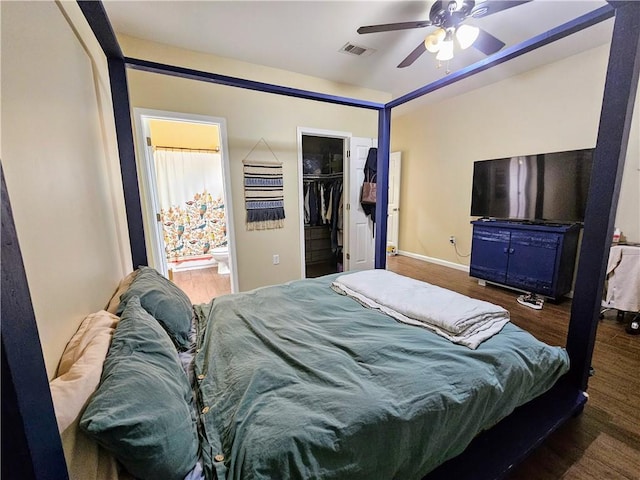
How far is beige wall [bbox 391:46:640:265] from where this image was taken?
2834 millimetres

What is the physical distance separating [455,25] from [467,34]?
0.11 metres

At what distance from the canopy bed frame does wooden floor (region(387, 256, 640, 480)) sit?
0.44ft

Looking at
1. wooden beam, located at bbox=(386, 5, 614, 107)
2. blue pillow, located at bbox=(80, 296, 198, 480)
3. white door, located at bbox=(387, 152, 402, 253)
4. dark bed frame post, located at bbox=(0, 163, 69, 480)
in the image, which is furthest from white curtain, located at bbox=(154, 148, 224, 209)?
dark bed frame post, located at bbox=(0, 163, 69, 480)

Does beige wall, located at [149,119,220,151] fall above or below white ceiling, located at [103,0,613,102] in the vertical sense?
below

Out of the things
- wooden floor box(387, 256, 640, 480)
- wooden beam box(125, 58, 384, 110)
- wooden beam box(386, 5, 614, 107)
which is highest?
wooden beam box(125, 58, 384, 110)

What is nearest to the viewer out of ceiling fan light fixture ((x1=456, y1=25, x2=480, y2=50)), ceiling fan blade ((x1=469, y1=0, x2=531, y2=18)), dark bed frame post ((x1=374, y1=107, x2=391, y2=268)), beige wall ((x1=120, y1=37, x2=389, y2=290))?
ceiling fan blade ((x1=469, y1=0, x2=531, y2=18))

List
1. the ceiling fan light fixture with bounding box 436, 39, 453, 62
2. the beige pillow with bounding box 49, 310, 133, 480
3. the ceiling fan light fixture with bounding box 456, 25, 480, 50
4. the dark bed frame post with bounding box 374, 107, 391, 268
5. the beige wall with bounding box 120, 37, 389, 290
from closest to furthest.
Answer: the beige pillow with bounding box 49, 310, 133, 480 → the ceiling fan light fixture with bounding box 456, 25, 480, 50 → the ceiling fan light fixture with bounding box 436, 39, 453, 62 → the beige wall with bounding box 120, 37, 389, 290 → the dark bed frame post with bounding box 374, 107, 391, 268

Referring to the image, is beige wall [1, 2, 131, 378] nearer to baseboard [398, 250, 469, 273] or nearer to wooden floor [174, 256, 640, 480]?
wooden floor [174, 256, 640, 480]

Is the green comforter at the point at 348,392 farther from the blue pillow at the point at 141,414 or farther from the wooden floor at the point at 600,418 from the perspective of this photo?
the wooden floor at the point at 600,418

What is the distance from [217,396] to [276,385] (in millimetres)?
210

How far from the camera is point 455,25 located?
199 centimetres

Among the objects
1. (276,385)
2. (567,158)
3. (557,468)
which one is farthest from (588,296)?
(567,158)

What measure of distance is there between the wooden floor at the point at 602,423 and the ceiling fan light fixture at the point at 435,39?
8.29ft

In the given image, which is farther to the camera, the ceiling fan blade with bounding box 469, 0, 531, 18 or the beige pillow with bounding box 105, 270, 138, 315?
the ceiling fan blade with bounding box 469, 0, 531, 18
